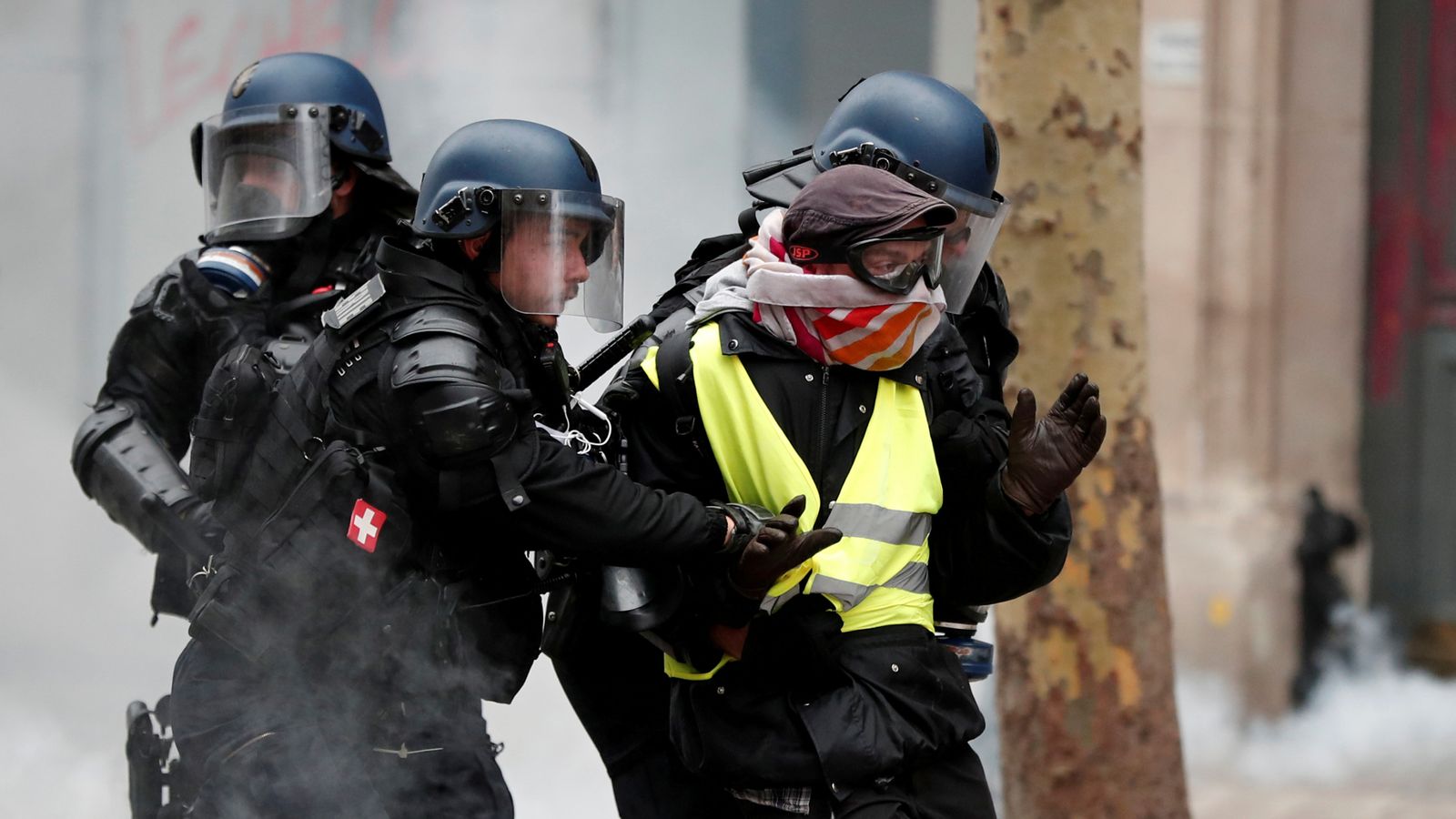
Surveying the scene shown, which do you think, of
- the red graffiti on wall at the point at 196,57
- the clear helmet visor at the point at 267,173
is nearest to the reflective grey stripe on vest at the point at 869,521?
the clear helmet visor at the point at 267,173

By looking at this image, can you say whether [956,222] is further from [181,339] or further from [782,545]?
[181,339]

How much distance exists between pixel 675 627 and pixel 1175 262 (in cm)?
477

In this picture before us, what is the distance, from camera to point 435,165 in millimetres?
2965

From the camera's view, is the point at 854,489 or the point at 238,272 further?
the point at 238,272

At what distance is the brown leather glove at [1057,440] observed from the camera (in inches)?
108

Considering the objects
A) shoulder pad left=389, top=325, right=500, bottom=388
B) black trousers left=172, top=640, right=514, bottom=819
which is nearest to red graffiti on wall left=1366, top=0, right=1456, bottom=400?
black trousers left=172, top=640, right=514, bottom=819

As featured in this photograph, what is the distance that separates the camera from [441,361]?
8.82 ft

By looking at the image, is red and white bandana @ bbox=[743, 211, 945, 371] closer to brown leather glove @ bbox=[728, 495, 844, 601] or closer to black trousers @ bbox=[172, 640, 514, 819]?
brown leather glove @ bbox=[728, 495, 844, 601]

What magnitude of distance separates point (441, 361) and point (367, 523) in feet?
0.98

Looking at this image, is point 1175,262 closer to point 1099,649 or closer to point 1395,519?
point 1395,519

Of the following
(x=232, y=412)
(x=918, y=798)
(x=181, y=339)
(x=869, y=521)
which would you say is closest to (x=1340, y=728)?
(x=918, y=798)

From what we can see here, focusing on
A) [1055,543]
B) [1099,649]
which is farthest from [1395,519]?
[1055,543]

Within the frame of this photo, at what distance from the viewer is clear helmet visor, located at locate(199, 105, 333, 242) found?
3598 mm

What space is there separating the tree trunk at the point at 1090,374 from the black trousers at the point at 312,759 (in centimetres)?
202
